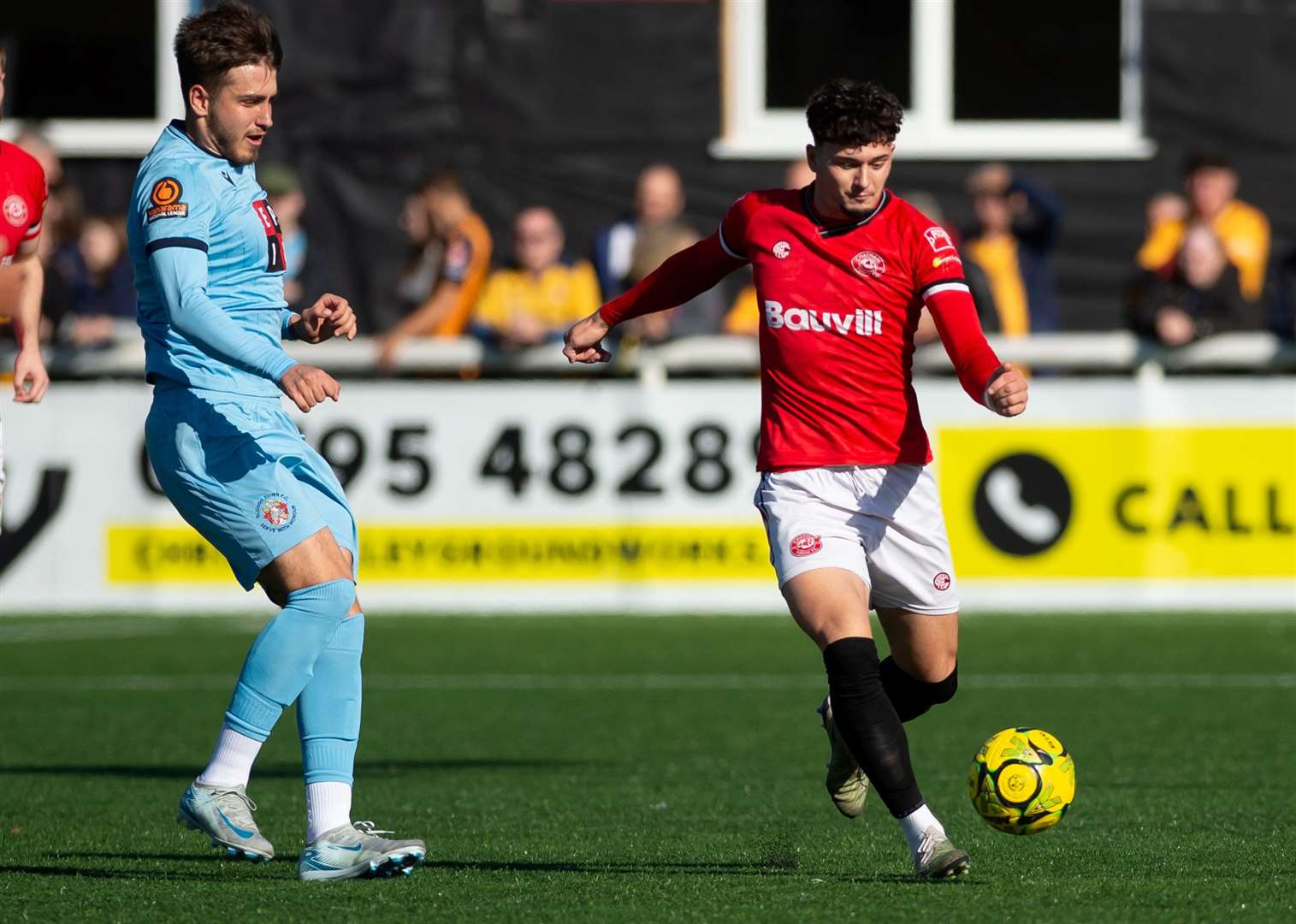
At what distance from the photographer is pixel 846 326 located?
6344 mm

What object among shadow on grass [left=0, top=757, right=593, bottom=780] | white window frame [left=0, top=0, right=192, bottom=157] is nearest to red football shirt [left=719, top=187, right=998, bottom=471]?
shadow on grass [left=0, top=757, right=593, bottom=780]

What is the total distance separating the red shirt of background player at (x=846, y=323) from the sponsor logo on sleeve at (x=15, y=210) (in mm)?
2052

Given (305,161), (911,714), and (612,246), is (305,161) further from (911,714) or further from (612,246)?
(911,714)

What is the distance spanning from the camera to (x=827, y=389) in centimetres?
636

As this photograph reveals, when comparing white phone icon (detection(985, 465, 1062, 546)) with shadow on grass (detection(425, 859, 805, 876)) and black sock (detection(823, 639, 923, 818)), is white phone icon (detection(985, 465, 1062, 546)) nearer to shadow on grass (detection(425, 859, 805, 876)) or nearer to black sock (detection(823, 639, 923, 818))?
shadow on grass (detection(425, 859, 805, 876))

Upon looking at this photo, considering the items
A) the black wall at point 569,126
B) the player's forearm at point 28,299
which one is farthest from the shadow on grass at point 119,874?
the black wall at point 569,126

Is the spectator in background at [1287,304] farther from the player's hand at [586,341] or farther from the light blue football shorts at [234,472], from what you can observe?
the light blue football shorts at [234,472]

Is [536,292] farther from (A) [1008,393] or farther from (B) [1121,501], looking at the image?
(A) [1008,393]

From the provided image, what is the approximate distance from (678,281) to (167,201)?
4.81 ft

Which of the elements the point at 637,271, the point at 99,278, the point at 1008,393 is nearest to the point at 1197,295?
the point at 637,271

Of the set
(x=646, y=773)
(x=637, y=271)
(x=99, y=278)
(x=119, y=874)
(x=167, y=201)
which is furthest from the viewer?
(x=99, y=278)

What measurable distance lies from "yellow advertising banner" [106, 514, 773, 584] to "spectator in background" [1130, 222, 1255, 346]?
2.57 meters

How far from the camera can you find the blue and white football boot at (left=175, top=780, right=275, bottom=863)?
5984mm

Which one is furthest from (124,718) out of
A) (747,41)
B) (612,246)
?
(747,41)
